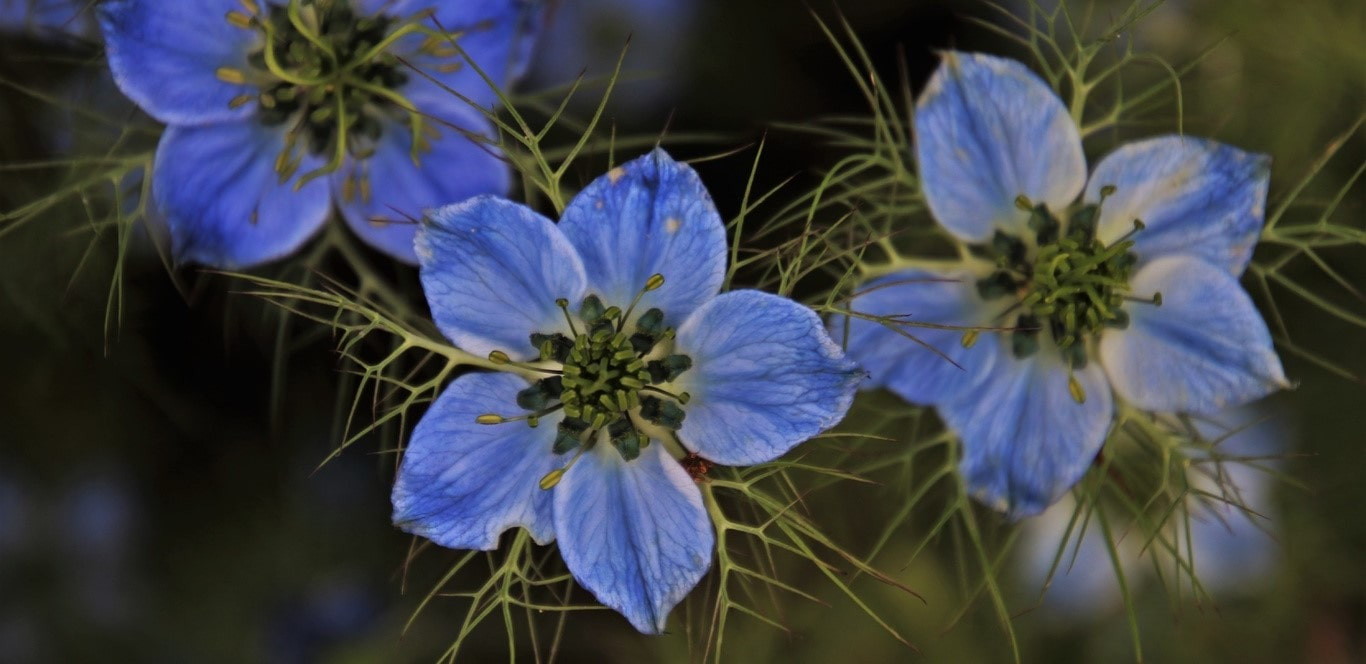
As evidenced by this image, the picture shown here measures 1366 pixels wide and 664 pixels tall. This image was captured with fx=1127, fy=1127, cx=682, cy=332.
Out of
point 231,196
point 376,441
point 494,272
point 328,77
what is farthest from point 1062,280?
point 376,441

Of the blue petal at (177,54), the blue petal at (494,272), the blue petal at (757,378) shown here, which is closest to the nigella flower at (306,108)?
the blue petal at (177,54)

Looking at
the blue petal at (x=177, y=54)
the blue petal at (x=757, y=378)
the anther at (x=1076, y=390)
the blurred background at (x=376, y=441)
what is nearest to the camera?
the blue petal at (x=757, y=378)

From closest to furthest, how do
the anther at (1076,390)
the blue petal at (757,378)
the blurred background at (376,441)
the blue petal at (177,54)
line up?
1. the blue petal at (757,378)
2. the blue petal at (177,54)
3. the anther at (1076,390)
4. the blurred background at (376,441)

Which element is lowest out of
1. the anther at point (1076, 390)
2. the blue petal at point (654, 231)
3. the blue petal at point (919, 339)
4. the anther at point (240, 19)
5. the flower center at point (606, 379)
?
the anther at point (1076, 390)

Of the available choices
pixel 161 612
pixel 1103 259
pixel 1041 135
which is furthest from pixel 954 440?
pixel 161 612

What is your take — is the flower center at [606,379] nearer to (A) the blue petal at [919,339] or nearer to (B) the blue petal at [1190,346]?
(A) the blue petal at [919,339]

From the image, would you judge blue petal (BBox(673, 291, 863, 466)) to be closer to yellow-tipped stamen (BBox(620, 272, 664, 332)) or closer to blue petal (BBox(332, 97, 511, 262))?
yellow-tipped stamen (BBox(620, 272, 664, 332))

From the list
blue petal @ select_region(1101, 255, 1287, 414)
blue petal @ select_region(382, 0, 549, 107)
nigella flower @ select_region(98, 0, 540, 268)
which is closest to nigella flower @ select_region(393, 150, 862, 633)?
nigella flower @ select_region(98, 0, 540, 268)

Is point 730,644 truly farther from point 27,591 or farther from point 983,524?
point 27,591
